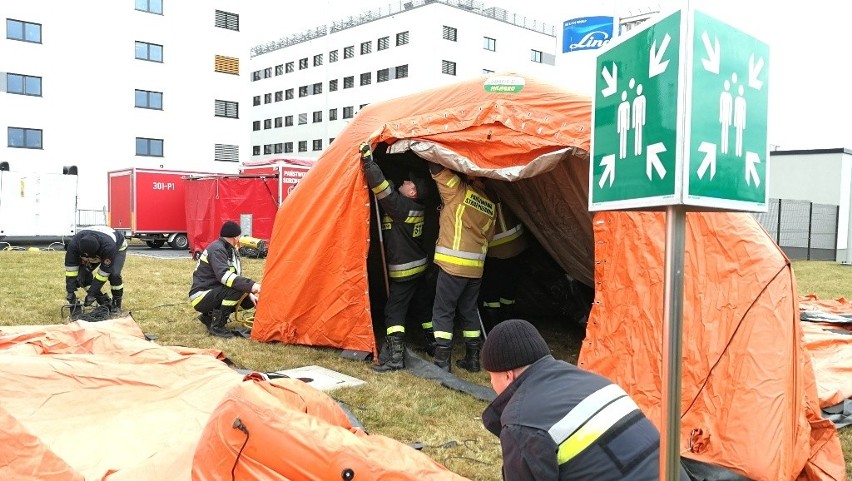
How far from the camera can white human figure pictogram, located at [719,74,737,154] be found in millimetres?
1772

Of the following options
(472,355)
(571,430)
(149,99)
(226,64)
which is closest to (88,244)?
(472,355)

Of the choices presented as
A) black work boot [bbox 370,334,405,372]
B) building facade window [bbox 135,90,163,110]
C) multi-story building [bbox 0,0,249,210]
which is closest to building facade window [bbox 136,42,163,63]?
multi-story building [bbox 0,0,249,210]

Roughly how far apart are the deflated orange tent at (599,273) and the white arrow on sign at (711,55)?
8.42 ft

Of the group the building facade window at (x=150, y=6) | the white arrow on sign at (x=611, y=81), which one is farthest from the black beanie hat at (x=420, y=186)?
the building facade window at (x=150, y=6)

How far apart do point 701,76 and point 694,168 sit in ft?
0.82

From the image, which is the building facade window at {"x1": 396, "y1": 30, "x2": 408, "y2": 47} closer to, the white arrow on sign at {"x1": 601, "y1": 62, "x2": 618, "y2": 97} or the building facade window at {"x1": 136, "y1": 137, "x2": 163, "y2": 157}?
the building facade window at {"x1": 136, "y1": 137, "x2": 163, "y2": 157}

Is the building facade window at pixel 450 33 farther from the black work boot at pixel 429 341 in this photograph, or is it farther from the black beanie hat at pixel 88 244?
the black work boot at pixel 429 341

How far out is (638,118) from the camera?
186cm

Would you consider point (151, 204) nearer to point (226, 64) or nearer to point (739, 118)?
point (226, 64)

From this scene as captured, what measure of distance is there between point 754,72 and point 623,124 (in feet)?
1.32

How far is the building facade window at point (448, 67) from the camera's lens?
3956 cm

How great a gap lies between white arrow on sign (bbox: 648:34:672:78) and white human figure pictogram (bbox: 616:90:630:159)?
127mm

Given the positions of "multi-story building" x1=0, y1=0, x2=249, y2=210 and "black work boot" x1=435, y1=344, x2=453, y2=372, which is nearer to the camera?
"black work boot" x1=435, y1=344, x2=453, y2=372

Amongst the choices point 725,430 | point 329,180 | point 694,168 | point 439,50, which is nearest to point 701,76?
point 694,168
